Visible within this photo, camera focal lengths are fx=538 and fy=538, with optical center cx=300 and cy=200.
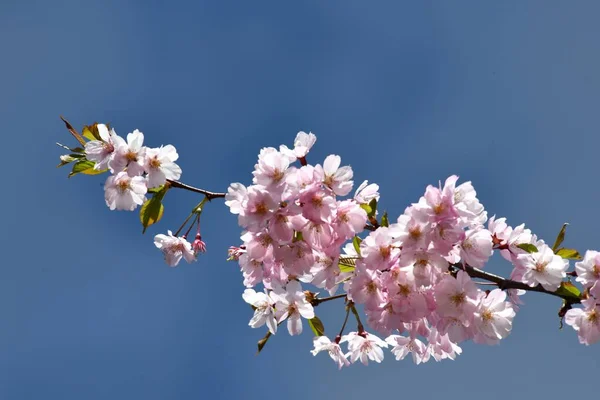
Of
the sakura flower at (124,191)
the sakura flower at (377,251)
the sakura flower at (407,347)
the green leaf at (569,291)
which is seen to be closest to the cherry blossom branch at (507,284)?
the green leaf at (569,291)

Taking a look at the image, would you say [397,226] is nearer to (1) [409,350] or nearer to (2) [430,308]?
(2) [430,308]

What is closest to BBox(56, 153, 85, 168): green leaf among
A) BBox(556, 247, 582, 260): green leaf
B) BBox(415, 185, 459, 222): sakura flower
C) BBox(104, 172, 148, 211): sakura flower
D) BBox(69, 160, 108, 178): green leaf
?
BBox(69, 160, 108, 178): green leaf

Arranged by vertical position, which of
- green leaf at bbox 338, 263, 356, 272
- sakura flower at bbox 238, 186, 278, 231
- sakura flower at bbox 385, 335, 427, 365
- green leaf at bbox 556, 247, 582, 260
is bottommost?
sakura flower at bbox 238, 186, 278, 231

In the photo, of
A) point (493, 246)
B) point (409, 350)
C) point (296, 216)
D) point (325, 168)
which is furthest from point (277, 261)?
point (409, 350)

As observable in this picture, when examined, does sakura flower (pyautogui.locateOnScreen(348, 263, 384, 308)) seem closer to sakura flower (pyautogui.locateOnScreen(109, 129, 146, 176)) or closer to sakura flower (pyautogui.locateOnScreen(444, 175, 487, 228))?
sakura flower (pyautogui.locateOnScreen(444, 175, 487, 228))

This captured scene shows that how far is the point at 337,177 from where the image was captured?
2.70m

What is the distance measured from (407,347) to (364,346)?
328mm

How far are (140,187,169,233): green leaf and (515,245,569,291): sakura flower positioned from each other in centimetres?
195

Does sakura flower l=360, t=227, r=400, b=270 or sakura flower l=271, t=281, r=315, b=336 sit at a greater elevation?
sakura flower l=360, t=227, r=400, b=270

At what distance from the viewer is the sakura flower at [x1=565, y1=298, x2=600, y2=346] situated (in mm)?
2752

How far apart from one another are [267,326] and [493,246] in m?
1.35

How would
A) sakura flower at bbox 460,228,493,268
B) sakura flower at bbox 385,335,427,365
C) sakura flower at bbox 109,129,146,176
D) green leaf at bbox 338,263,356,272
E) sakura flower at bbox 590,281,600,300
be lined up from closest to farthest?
sakura flower at bbox 460,228,493,268
sakura flower at bbox 590,281,600,300
sakura flower at bbox 109,129,146,176
green leaf at bbox 338,263,356,272
sakura flower at bbox 385,335,427,365

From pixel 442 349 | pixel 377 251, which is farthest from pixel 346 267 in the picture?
pixel 442 349

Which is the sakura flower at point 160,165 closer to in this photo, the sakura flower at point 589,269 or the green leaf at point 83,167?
the green leaf at point 83,167
